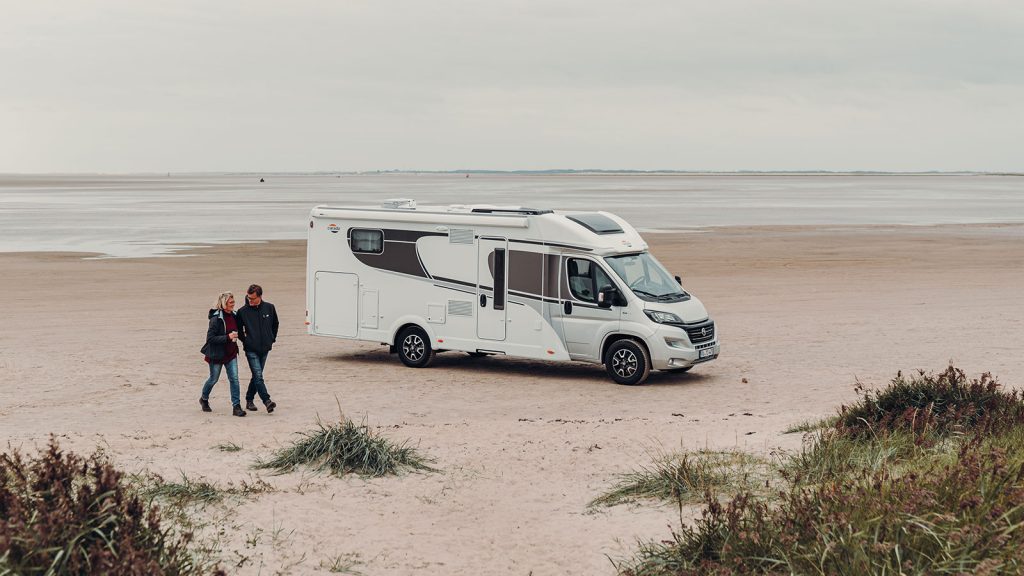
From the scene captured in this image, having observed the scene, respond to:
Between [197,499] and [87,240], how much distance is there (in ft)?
126

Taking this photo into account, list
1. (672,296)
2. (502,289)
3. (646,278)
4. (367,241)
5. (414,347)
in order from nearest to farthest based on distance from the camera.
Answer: (672,296), (646,278), (502,289), (414,347), (367,241)

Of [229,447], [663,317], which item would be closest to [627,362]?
[663,317]

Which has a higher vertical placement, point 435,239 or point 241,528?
point 435,239

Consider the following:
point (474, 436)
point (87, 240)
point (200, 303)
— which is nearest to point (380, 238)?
point (474, 436)

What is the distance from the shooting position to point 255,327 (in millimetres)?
14109

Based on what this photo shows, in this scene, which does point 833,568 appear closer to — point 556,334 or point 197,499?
point 197,499

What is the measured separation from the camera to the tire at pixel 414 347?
18.0 metres

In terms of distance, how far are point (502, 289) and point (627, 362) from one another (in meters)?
2.34

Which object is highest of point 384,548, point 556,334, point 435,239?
point 435,239

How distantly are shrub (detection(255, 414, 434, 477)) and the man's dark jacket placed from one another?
10.2 feet

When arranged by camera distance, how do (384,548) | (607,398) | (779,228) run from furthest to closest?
1. (779,228)
2. (607,398)
3. (384,548)

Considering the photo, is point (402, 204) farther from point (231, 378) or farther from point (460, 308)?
point (231, 378)

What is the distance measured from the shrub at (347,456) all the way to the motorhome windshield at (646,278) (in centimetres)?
646

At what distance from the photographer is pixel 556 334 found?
17.0 meters
